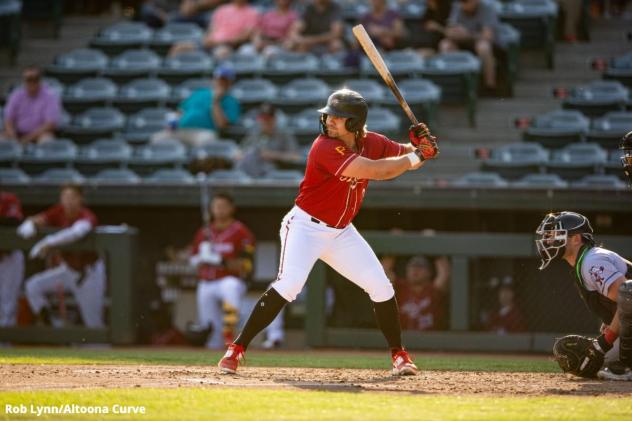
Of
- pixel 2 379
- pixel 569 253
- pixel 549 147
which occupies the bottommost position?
pixel 2 379

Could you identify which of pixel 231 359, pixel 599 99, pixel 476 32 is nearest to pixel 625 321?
pixel 231 359

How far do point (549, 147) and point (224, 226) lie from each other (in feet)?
11.6

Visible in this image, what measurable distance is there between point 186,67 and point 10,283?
387 centimetres

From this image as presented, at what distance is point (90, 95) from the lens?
14.2 m

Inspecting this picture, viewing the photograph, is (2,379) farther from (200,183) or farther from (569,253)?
(200,183)

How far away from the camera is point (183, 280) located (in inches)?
494

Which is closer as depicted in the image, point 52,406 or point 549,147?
point 52,406

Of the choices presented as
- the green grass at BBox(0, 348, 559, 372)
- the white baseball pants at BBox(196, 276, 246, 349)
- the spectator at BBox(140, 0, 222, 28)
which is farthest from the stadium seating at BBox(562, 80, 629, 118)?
the spectator at BBox(140, 0, 222, 28)

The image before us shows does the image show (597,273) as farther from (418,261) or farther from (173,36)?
(173,36)

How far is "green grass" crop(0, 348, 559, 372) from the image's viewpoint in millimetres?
8688

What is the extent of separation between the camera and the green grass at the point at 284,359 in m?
8.69

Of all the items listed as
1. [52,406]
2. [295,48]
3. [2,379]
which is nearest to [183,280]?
[295,48]

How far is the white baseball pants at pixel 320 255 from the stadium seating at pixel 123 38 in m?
8.43

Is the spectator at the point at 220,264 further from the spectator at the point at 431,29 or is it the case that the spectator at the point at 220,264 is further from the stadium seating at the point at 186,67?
the spectator at the point at 431,29
